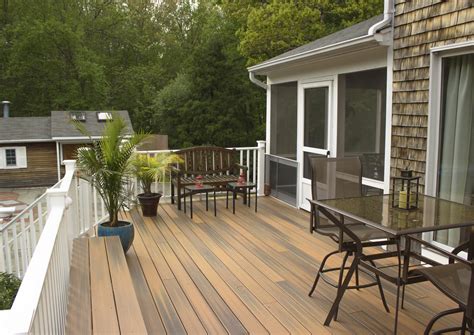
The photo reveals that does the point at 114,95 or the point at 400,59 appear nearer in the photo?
the point at 400,59

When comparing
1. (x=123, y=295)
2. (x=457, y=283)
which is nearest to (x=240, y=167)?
(x=123, y=295)

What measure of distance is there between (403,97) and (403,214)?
1825 mm

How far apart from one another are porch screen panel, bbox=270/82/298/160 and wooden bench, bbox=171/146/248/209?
792 millimetres

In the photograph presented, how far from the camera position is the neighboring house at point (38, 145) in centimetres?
2022

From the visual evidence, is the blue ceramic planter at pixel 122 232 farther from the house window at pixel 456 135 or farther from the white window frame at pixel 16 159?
the white window frame at pixel 16 159

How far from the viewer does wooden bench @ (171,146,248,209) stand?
674 cm

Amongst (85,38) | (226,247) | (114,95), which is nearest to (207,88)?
(114,95)

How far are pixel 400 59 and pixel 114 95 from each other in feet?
78.0

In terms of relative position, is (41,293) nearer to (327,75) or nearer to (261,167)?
(327,75)

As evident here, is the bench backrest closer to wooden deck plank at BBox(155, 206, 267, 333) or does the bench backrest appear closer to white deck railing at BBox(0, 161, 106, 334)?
wooden deck plank at BBox(155, 206, 267, 333)

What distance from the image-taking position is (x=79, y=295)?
9.46 feet

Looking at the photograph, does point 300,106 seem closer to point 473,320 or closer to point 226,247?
point 226,247

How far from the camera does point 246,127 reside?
18.8m

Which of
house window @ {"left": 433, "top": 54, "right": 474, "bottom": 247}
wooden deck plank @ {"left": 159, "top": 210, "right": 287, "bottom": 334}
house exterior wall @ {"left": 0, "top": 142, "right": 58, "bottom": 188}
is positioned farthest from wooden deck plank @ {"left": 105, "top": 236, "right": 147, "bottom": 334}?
house exterior wall @ {"left": 0, "top": 142, "right": 58, "bottom": 188}
